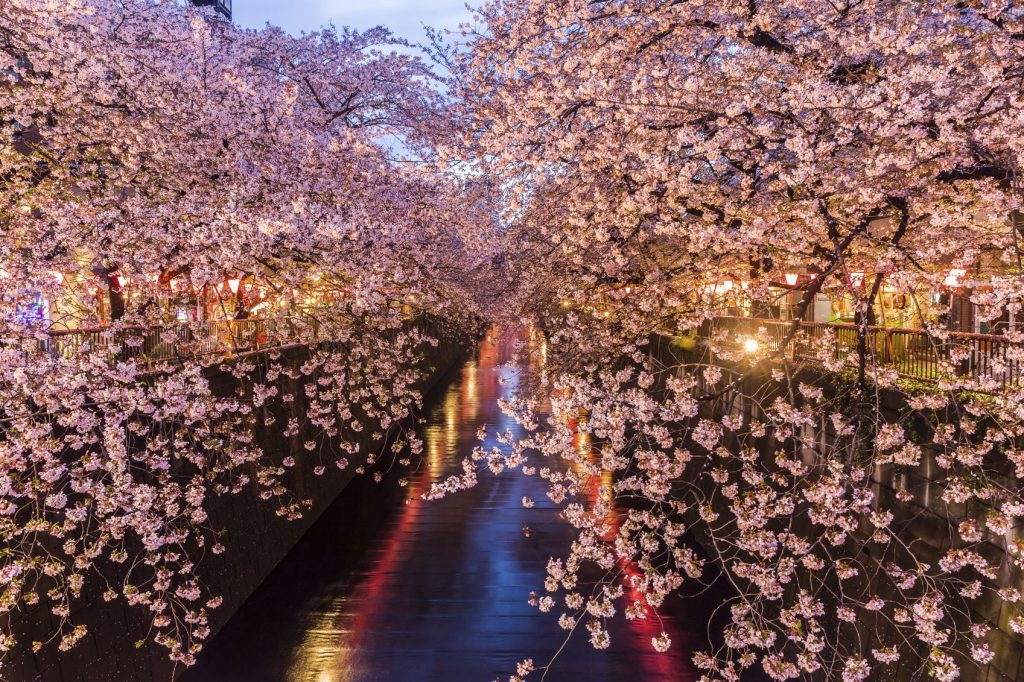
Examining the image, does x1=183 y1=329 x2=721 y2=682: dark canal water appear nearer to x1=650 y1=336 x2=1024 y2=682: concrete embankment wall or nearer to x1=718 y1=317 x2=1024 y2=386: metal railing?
x1=650 y1=336 x2=1024 y2=682: concrete embankment wall

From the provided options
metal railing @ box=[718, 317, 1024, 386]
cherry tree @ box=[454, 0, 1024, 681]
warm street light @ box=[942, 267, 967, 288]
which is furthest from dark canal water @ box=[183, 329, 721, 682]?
warm street light @ box=[942, 267, 967, 288]

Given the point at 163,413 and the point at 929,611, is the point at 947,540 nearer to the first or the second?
the point at 929,611

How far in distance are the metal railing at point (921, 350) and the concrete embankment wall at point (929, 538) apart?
1.82 ft

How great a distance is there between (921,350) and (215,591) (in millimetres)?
11088

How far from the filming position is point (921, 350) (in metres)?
7.98

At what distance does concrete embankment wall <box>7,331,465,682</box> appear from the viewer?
20.8 feet

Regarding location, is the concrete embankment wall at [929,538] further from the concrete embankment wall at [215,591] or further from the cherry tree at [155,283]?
the concrete embankment wall at [215,591]

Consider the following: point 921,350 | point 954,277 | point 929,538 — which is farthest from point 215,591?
point 954,277

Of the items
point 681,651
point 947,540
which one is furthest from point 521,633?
point 947,540

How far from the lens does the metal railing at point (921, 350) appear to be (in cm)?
616

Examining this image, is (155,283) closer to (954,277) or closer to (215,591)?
(215,591)

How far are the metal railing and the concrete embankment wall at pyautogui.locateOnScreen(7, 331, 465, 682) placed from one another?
794 centimetres

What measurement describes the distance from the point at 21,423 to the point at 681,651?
31.4 feet

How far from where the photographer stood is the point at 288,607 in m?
11.6
